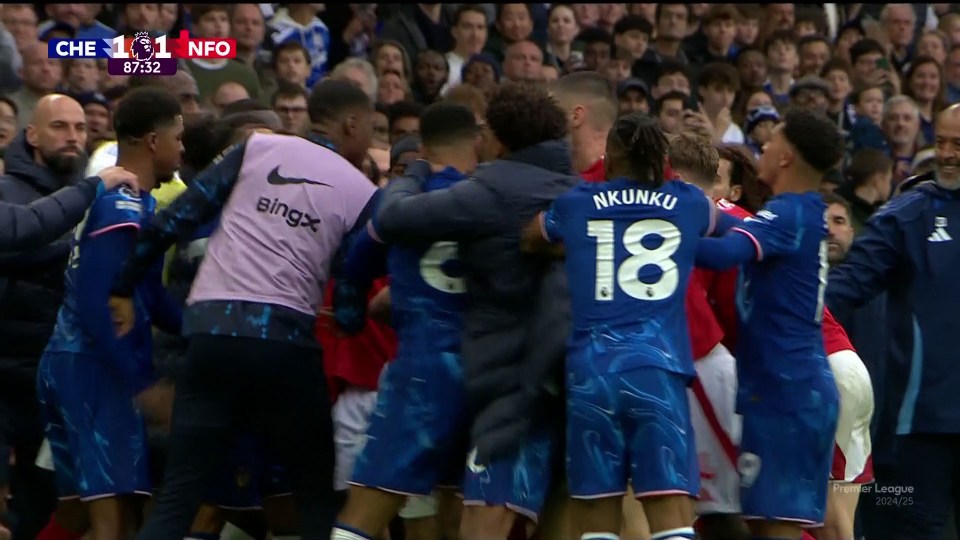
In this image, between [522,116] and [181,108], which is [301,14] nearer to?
[181,108]

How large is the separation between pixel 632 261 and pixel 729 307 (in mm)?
1438

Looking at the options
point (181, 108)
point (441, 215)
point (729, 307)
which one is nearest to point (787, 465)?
point (729, 307)

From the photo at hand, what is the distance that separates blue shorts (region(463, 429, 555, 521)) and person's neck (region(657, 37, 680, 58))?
31.4 feet

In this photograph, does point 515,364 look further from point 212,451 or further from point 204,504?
point 204,504

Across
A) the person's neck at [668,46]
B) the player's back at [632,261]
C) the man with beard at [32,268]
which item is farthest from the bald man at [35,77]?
the person's neck at [668,46]

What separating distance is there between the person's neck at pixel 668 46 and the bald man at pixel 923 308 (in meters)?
8.12

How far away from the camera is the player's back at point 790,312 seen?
7.89 meters

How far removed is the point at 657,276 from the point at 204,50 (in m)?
6.90

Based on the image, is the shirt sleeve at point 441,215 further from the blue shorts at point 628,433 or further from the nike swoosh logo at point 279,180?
the blue shorts at point 628,433

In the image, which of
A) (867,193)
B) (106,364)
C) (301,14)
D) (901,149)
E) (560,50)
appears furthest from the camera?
(560,50)

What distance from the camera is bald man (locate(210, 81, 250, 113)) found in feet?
40.4

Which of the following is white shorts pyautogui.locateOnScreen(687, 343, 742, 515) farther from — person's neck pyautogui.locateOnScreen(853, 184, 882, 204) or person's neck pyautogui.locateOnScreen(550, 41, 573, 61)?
person's neck pyautogui.locateOnScreen(550, 41, 573, 61)

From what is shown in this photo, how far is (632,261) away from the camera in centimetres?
742

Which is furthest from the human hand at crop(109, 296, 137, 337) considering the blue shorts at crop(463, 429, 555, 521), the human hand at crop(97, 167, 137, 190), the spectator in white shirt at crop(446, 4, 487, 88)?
the spectator in white shirt at crop(446, 4, 487, 88)
